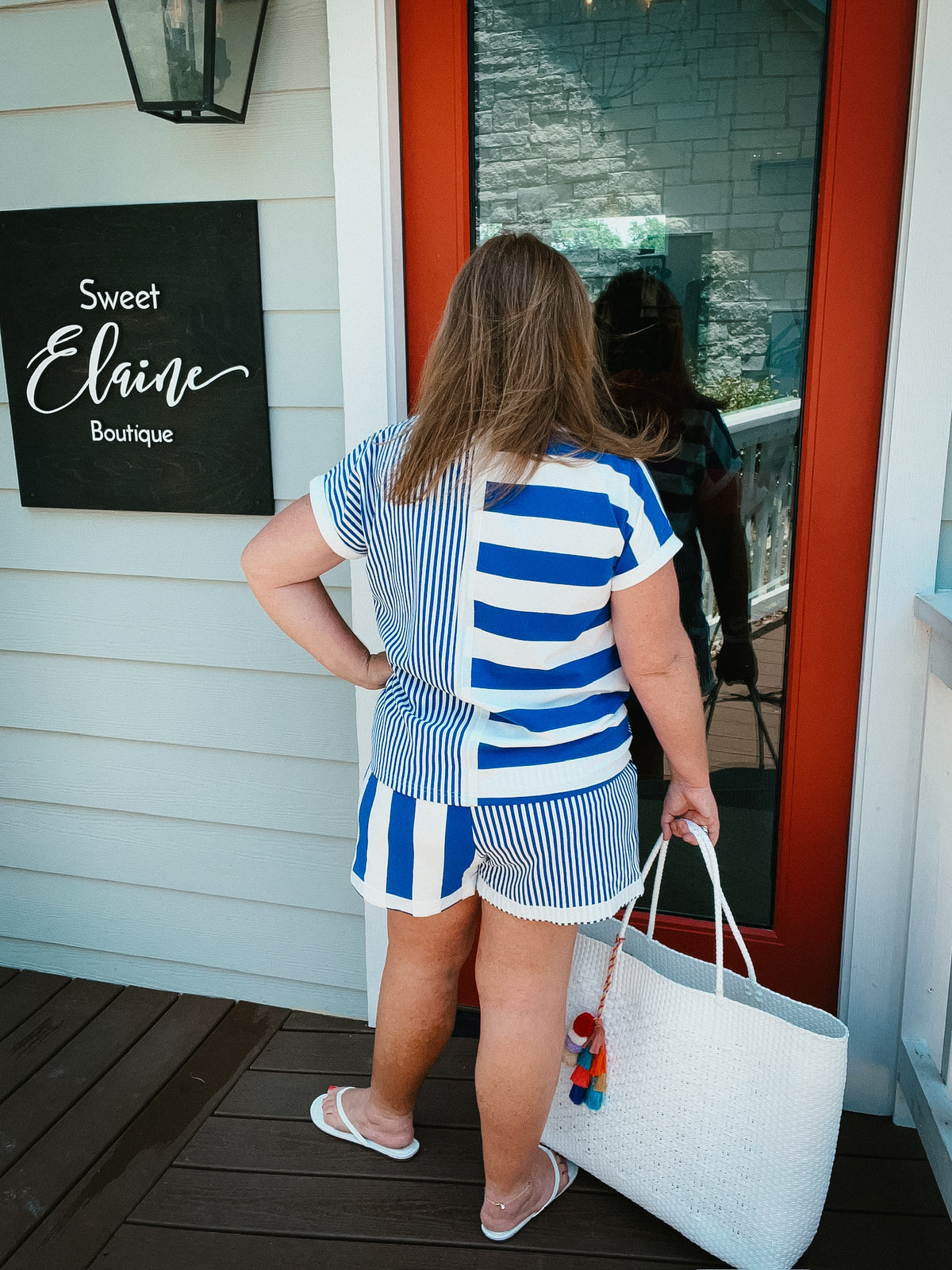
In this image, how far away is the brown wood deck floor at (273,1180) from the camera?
1.58m

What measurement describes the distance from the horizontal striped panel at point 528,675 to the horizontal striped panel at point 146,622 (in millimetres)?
746

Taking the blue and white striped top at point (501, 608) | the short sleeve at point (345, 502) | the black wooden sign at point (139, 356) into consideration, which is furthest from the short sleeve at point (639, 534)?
the black wooden sign at point (139, 356)

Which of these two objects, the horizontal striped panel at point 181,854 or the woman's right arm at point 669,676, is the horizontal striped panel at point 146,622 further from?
the woman's right arm at point 669,676

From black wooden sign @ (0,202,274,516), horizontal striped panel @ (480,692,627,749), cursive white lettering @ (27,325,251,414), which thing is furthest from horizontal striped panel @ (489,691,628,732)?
cursive white lettering @ (27,325,251,414)

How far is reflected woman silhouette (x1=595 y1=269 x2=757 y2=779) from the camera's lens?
5.72 ft

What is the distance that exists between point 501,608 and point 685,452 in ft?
2.26

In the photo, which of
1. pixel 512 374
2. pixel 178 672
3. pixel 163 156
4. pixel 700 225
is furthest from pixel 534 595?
pixel 163 156

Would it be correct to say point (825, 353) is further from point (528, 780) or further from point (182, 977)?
point (182, 977)

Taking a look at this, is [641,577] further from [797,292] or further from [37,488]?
[37,488]

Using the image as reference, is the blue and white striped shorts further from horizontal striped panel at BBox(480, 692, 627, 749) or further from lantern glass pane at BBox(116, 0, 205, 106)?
lantern glass pane at BBox(116, 0, 205, 106)

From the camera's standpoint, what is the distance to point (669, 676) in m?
1.35

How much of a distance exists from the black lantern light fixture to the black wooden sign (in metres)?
0.21

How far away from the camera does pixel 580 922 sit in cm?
137

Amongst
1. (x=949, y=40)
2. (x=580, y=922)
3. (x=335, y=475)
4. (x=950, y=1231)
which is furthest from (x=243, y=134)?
(x=950, y=1231)
